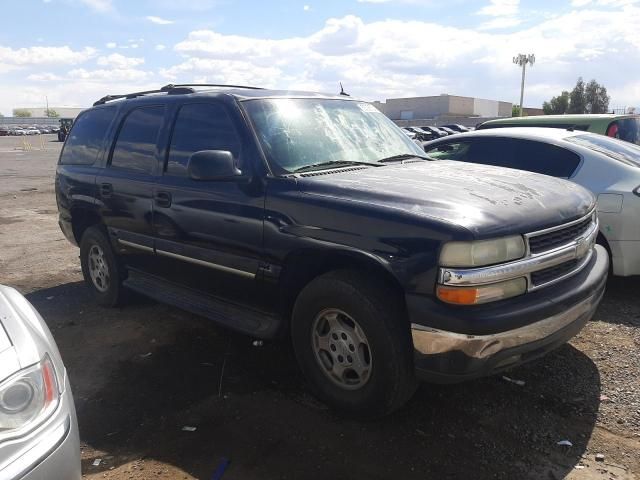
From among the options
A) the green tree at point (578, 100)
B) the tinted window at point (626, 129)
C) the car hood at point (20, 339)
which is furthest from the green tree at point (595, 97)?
the car hood at point (20, 339)

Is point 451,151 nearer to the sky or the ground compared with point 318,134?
nearer to the ground

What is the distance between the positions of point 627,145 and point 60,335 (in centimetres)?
582

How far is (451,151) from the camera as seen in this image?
6230 mm

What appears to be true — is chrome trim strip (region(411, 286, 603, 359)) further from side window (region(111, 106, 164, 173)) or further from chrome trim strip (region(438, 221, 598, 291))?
side window (region(111, 106, 164, 173))

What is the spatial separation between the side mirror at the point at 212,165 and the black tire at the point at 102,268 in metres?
1.97

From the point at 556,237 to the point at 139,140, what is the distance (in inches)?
132

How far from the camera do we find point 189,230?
13.3ft

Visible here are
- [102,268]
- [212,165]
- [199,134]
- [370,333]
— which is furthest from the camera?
[102,268]

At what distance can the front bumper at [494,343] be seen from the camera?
271 cm

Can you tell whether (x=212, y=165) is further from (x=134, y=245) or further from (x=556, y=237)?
(x=556, y=237)

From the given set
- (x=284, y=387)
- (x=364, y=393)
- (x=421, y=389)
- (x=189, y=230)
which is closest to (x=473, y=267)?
(x=364, y=393)

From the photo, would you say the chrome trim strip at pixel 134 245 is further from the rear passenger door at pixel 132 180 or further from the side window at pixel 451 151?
the side window at pixel 451 151

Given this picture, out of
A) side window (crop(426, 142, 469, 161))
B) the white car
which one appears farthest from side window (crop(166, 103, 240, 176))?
side window (crop(426, 142, 469, 161))

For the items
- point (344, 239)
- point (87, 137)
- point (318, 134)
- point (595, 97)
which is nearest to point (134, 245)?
point (87, 137)
